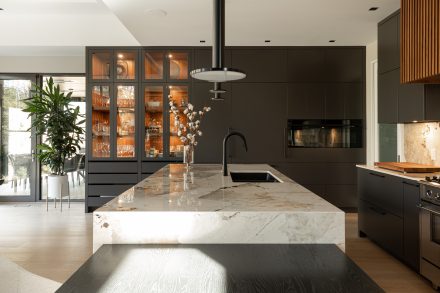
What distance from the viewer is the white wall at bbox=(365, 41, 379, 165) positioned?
550cm

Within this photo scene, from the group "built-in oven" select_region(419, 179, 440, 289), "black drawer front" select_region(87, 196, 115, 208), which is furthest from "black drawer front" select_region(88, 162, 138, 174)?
"built-in oven" select_region(419, 179, 440, 289)

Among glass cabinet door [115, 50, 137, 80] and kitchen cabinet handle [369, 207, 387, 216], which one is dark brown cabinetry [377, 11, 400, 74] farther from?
glass cabinet door [115, 50, 137, 80]

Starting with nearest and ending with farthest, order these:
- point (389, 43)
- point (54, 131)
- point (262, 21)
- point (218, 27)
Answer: point (218, 27) < point (389, 43) < point (262, 21) < point (54, 131)

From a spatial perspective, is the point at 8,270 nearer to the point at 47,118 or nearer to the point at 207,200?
the point at 207,200

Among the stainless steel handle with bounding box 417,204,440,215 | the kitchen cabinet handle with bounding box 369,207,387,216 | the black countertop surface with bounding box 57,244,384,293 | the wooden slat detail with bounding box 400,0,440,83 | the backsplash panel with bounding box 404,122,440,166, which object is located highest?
the wooden slat detail with bounding box 400,0,440,83

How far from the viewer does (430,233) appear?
2912mm

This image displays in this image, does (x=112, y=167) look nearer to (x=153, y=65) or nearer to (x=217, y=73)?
(x=153, y=65)

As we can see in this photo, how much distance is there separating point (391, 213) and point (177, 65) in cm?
365

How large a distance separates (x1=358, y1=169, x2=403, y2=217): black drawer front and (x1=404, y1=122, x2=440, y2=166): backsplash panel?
58cm

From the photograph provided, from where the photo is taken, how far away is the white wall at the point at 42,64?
6.59 meters

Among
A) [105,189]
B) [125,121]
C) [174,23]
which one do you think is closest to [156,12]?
[174,23]

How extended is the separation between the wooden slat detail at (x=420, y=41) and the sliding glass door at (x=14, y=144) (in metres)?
5.99

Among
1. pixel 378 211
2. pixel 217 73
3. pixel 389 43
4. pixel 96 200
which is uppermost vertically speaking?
pixel 389 43

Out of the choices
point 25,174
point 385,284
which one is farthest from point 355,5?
point 25,174
